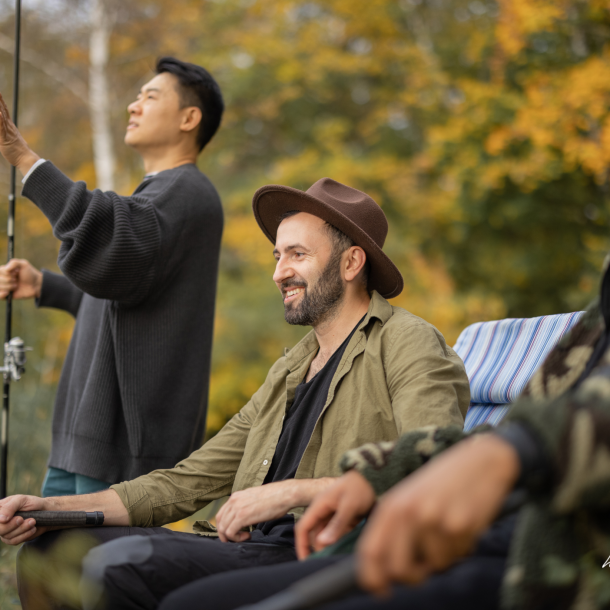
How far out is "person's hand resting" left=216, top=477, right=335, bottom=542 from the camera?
1664mm

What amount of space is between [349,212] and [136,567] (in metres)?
1.24

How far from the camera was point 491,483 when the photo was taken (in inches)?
34.4

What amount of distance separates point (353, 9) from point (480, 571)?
1099 centimetres

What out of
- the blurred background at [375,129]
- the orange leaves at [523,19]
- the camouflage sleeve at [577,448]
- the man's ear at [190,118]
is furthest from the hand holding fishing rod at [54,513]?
the orange leaves at [523,19]

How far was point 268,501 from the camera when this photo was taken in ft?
5.49

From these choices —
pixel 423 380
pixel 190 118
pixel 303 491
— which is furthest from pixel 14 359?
pixel 423 380

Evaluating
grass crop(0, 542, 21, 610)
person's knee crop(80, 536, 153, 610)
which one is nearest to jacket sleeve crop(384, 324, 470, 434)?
person's knee crop(80, 536, 153, 610)

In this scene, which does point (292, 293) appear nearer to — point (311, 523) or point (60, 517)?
point (60, 517)

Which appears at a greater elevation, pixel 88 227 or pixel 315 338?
pixel 88 227

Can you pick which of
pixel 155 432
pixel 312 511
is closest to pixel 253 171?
pixel 155 432

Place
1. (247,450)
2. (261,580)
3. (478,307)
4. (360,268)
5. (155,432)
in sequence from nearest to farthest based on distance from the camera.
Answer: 1. (261,580)
2. (247,450)
3. (360,268)
4. (155,432)
5. (478,307)

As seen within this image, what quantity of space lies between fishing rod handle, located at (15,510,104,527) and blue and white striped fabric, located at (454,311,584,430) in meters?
1.30

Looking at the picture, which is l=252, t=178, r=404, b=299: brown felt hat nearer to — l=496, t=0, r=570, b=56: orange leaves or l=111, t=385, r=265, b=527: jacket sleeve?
l=111, t=385, r=265, b=527: jacket sleeve

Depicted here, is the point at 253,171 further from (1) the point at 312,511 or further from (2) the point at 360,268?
(1) the point at 312,511
